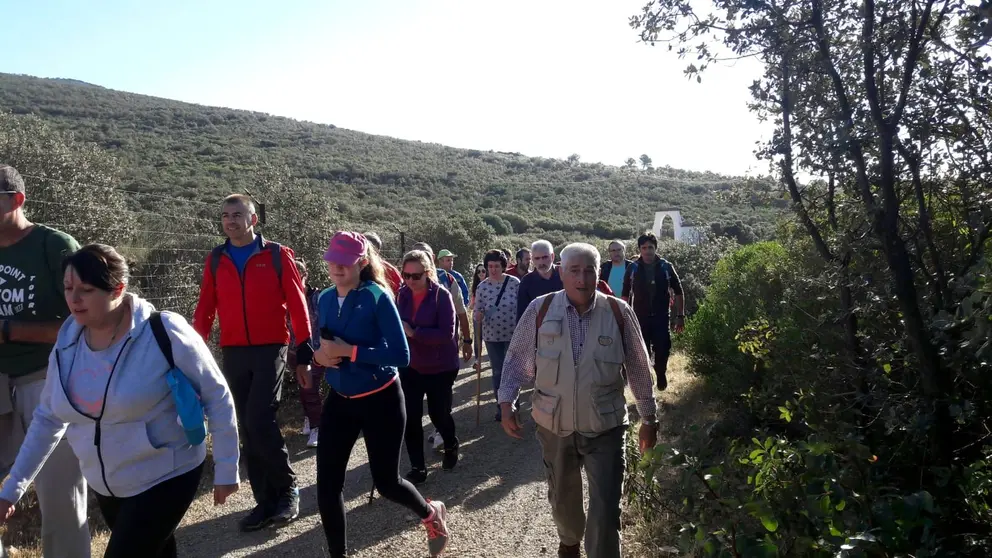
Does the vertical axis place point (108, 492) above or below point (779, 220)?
below

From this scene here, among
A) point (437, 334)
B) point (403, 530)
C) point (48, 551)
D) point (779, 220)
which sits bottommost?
point (403, 530)

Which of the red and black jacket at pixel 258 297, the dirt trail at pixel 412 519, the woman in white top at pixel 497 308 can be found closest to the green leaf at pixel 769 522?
the dirt trail at pixel 412 519

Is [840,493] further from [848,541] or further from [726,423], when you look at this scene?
[726,423]

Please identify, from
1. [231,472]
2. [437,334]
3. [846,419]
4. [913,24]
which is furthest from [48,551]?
[913,24]

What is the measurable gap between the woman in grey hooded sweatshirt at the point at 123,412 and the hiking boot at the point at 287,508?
2251mm

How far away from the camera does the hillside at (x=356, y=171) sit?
34750 mm

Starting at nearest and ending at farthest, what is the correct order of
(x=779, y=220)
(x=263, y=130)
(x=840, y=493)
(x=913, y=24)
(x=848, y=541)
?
1. (x=848, y=541)
2. (x=840, y=493)
3. (x=913, y=24)
4. (x=779, y=220)
5. (x=263, y=130)

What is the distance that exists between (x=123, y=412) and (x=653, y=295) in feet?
22.1

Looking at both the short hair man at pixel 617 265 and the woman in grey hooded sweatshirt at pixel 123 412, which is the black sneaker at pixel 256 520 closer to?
the woman in grey hooded sweatshirt at pixel 123 412

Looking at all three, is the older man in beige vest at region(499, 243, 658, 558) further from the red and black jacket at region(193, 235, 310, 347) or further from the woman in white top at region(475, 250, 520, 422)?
the woman in white top at region(475, 250, 520, 422)

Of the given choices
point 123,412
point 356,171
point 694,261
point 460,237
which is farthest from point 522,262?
point 356,171

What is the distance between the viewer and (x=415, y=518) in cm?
534

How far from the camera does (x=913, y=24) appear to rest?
3531 millimetres

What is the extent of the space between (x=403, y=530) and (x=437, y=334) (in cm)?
161
